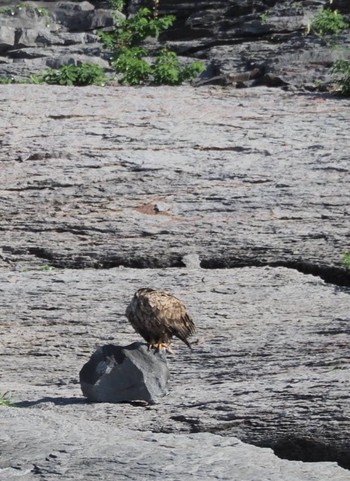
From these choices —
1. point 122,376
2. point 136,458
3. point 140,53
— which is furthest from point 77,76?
point 136,458

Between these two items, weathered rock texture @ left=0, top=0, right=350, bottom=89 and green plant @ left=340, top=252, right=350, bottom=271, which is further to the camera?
weathered rock texture @ left=0, top=0, right=350, bottom=89

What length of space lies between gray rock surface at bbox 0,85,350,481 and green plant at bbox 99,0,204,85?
46.8 inches

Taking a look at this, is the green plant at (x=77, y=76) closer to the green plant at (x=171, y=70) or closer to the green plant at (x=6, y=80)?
the green plant at (x=6, y=80)

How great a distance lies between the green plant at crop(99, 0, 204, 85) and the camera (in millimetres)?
19609

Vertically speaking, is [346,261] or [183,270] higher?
[346,261]

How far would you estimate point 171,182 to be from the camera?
15.2 metres

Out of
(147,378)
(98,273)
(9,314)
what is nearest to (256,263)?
(98,273)

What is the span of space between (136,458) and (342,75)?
12.7 meters

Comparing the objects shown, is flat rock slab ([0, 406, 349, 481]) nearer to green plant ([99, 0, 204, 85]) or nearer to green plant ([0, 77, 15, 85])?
green plant ([99, 0, 204, 85])

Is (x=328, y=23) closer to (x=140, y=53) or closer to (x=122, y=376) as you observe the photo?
(x=140, y=53)

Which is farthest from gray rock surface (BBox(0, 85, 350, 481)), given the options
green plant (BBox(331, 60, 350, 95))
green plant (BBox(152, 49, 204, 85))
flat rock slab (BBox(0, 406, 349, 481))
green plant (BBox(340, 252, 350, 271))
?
green plant (BBox(152, 49, 204, 85))

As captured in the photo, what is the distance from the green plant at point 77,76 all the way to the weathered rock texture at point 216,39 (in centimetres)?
182

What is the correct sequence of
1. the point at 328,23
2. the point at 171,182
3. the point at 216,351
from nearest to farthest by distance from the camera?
1. the point at 216,351
2. the point at 171,182
3. the point at 328,23

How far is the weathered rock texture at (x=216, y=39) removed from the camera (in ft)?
66.5
